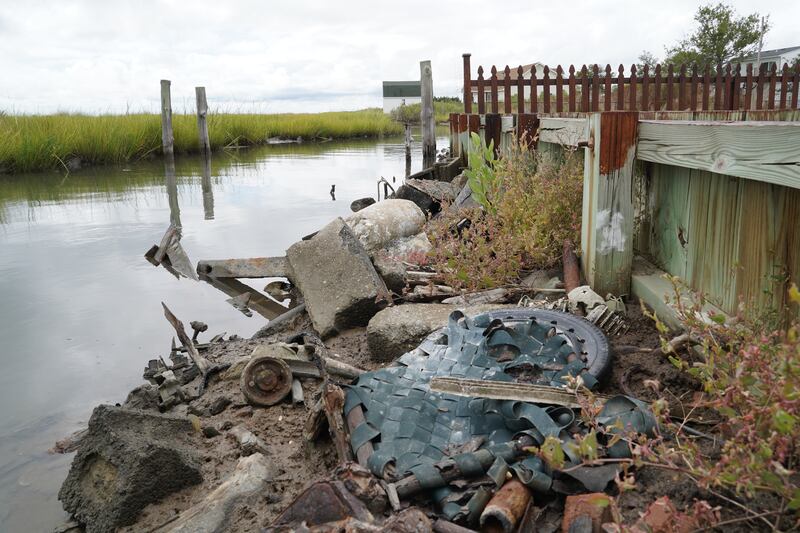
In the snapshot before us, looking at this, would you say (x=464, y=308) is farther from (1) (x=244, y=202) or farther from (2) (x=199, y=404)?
(1) (x=244, y=202)

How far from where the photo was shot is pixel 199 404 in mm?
3725

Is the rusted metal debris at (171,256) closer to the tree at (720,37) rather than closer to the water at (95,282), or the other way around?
the water at (95,282)

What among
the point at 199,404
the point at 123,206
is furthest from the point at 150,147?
the point at 199,404

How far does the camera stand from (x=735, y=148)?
2.54m

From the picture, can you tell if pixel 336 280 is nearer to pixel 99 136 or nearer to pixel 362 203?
pixel 362 203

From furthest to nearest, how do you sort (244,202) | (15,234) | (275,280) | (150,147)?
(150,147) → (244,202) → (15,234) → (275,280)

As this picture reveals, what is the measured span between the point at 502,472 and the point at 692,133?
5.96 ft

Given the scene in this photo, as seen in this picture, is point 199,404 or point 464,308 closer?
point 199,404

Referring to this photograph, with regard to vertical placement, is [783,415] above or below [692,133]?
below

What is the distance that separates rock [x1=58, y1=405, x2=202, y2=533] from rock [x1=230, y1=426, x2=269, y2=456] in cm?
21

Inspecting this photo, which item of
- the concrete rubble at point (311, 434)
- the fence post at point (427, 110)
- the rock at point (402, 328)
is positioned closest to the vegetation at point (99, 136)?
the fence post at point (427, 110)

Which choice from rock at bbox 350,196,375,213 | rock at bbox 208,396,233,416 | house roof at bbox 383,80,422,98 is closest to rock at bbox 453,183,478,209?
rock at bbox 350,196,375,213

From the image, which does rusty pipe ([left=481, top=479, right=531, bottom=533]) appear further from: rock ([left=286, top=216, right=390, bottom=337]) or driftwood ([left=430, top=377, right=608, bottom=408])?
rock ([left=286, top=216, right=390, bottom=337])

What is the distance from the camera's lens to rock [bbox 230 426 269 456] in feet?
9.98
